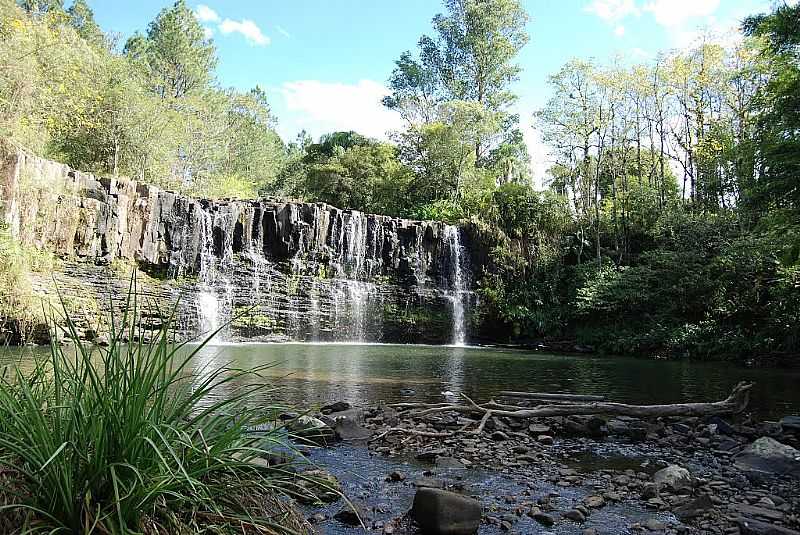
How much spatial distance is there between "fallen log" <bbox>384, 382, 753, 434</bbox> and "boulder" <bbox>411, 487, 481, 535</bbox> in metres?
3.18

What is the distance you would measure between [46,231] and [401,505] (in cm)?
1752

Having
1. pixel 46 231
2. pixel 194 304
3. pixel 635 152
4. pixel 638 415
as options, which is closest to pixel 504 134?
pixel 635 152

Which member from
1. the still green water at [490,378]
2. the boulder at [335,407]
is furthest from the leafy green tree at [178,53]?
the boulder at [335,407]

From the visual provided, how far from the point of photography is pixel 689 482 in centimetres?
457

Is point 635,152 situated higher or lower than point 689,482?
higher

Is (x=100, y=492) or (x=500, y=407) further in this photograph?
(x=500, y=407)

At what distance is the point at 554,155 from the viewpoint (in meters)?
29.9

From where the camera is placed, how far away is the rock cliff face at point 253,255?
1772 cm

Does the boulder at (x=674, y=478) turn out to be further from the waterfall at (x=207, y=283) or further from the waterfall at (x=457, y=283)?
the waterfall at (x=457, y=283)

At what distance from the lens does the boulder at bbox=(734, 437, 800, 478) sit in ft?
16.6

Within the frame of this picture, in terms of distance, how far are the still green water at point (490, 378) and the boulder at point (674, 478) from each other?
4133 mm

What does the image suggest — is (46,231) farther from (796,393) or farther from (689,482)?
(796,393)

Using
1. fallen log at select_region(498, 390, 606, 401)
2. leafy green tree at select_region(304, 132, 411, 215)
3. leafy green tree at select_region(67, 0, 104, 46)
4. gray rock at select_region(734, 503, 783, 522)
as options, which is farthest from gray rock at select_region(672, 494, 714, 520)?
leafy green tree at select_region(67, 0, 104, 46)

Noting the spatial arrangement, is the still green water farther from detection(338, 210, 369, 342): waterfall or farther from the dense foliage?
the dense foliage
